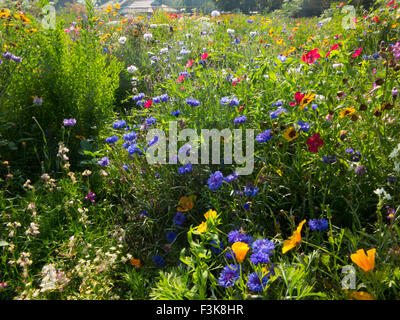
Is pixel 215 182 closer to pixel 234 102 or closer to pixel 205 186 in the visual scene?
pixel 205 186

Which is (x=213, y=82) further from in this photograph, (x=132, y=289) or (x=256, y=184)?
(x=132, y=289)

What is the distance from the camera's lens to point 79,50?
2.62 metres

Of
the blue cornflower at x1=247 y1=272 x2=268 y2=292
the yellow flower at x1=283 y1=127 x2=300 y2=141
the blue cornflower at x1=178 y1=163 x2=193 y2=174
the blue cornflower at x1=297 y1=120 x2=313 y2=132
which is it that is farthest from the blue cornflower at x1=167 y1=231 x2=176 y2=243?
the blue cornflower at x1=297 y1=120 x2=313 y2=132

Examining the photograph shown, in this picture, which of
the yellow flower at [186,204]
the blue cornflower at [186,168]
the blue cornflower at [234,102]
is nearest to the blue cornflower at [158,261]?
the yellow flower at [186,204]

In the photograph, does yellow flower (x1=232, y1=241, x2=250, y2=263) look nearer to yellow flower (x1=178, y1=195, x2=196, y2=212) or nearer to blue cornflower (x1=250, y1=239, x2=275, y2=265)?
blue cornflower (x1=250, y1=239, x2=275, y2=265)

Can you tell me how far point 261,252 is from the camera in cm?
121

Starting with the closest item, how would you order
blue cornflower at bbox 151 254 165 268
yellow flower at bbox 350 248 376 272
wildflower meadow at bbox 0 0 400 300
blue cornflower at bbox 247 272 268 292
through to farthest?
1. yellow flower at bbox 350 248 376 272
2. blue cornflower at bbox 247 272 268 292
3. wildflower meadow at bbox 0 0 400 300
4. blue cornflower at bbox 151 254 165 268

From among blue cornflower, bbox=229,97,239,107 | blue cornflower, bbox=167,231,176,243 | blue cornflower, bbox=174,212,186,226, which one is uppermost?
blue cornflower, bbox=229,97,239,107

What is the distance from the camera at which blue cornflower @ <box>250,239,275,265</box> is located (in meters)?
1.18

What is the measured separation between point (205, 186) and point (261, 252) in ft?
2.08

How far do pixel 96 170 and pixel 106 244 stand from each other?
30.5 inches

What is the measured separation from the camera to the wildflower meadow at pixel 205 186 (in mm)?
1264

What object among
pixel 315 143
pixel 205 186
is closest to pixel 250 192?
pixel 205 186
